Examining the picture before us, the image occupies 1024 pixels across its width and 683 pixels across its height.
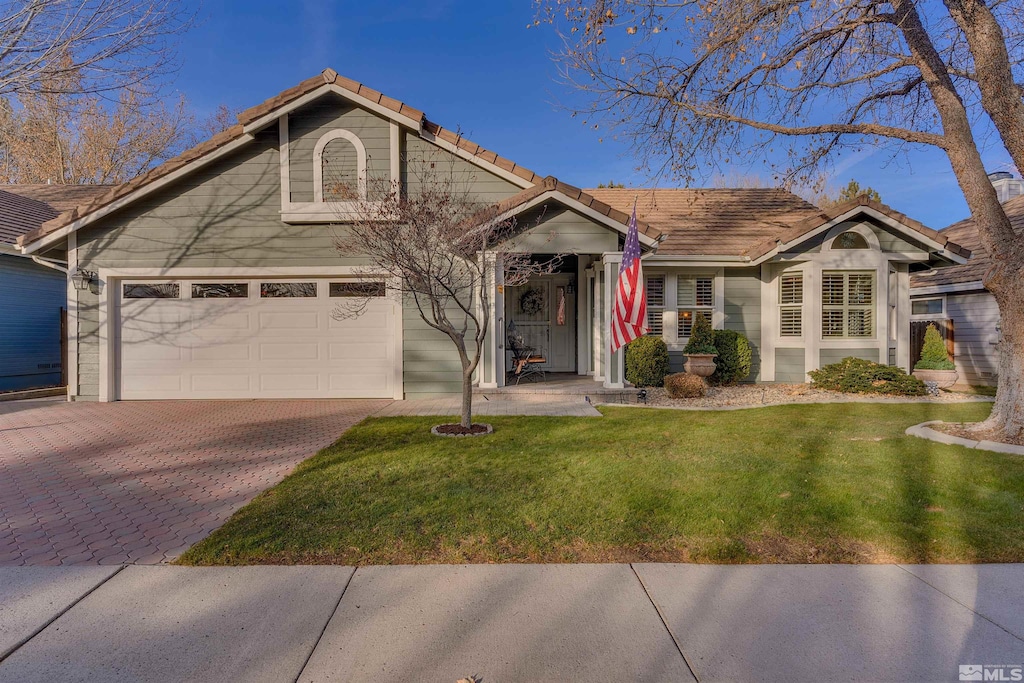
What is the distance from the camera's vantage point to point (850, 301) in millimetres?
10898

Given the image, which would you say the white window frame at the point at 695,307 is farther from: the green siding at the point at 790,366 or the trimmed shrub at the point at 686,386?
the trimmed shrub at the point at 686,386

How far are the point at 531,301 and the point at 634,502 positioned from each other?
338 inches

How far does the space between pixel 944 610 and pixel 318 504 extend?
169 inches

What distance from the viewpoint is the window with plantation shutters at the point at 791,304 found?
36.5 ft

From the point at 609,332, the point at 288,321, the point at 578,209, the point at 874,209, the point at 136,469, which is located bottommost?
the point at 136,469

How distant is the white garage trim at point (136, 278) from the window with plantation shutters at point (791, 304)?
8375mm

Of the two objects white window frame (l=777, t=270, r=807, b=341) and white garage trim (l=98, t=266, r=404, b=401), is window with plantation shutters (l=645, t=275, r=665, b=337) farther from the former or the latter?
white garage trim (l=98, t=266, r=404, b=401)

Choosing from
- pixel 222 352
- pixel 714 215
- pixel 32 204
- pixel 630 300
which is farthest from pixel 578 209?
pixel 32 204

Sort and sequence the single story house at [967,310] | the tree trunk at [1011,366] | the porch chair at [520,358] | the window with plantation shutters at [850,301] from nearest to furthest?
the tree trunk at [1011,366] < the porch chair at [520,358] < the window with plantation shutters at [850,301] < the single story house at [967,310]

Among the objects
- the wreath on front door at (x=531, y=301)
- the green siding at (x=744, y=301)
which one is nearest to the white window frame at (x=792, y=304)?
the green siding at (x=744, y=301)

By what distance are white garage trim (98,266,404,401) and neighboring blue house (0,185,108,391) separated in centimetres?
350

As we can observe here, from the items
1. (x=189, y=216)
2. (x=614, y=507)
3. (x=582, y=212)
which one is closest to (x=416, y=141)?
(x=582, y=212)

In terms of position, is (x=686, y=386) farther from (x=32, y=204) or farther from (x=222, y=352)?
(x=32, y=204)

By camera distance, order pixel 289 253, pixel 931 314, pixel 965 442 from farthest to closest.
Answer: pixel 931 314 → pixel 289 253 → pixel 965 442
